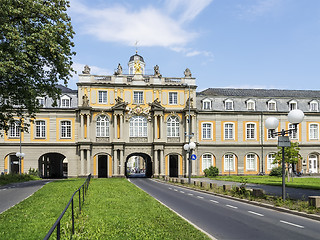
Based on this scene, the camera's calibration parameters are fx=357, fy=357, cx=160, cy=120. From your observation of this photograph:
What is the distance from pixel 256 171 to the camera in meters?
56.5

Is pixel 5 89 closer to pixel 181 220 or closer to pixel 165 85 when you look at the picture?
pixel 181 220

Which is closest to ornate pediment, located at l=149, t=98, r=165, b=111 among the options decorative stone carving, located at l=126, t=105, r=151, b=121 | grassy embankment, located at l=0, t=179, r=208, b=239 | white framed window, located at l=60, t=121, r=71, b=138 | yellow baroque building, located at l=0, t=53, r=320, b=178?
yellow baroque building, located at l=0, t=53, r=320, b=178

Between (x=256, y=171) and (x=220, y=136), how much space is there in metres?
7.99

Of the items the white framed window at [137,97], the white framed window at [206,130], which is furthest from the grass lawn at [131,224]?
the white framed window at [206,130]

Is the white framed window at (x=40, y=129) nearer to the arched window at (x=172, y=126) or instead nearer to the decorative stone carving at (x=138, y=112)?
the decorative stone carving at (x=138, y=112)

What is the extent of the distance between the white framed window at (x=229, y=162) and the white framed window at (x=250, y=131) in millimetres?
4138

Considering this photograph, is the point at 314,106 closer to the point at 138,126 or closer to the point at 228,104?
the point at 228,104

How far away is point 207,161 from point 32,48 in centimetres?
3726

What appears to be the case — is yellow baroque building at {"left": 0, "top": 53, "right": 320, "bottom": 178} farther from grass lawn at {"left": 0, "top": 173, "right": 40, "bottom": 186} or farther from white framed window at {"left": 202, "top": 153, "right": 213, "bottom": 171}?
grass lawn at {"left": 0, "top": 173, "right": 40, "bottom": 186}

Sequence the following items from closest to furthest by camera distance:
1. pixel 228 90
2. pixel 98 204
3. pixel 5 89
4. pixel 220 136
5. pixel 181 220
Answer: pixel 181 220
pixel 98 204
pixel 5 89
pixel 220 136
pixel 228 90

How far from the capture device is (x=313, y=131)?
58219 mm

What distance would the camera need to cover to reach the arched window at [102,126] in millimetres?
53406

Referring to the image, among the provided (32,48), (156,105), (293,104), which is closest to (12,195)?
(32,48)

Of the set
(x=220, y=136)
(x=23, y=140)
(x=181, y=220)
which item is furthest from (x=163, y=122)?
(x=181, y=220)
